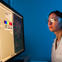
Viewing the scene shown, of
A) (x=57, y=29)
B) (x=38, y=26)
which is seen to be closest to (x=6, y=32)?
(x=57, y=29)

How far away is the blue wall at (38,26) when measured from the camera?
1.22 m

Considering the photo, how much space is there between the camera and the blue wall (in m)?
1.22

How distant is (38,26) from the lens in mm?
1236

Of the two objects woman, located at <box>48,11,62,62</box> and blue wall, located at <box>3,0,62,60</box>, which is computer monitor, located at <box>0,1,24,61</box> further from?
blue wall, located at <box>3,0,62,60</box>

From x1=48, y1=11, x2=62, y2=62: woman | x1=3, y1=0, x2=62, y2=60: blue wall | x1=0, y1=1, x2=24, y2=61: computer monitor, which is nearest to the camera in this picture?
x1=0, y1=1, x2=24, y2=61: computer monitor

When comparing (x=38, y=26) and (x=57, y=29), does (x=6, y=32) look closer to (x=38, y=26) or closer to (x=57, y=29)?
(x=57, y=29)

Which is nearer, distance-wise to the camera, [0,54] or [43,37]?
[0,54]

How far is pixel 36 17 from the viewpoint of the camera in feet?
4.08

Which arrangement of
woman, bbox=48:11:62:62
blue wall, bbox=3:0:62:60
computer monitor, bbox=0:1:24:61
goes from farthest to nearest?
blue wall, bbox=3:0:62:60 < woman, bbox=48:11:62:62 < computer monitor, bbox=0:1:24:61

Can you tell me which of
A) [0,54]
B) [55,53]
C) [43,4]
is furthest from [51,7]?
[0,54]

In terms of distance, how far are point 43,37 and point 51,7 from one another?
0.29 m

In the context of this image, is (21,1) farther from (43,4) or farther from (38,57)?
(38,57)

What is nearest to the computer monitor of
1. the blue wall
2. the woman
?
the woman

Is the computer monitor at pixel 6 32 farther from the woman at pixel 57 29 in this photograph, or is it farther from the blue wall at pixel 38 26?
the blue wall at pixel 38 26
